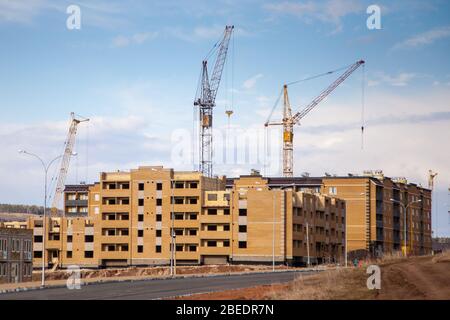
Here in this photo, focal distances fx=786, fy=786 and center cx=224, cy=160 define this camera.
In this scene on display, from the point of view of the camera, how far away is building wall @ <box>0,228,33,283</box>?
11675 cm

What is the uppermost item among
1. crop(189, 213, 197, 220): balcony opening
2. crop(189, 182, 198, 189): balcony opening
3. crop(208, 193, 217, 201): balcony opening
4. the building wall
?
crop(189, 182, 198, 189): balcony opening

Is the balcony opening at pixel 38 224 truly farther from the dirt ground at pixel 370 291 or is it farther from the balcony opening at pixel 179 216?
the dirt ground at pixel 370 291

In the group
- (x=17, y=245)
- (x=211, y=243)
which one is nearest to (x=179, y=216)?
(x=211, y=243)

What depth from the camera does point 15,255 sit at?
120438 mm

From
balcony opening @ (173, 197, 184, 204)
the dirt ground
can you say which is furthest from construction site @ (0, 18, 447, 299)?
the dirt ground

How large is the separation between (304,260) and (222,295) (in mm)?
111144

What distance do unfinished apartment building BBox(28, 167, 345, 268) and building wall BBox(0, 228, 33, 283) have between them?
3476 cm

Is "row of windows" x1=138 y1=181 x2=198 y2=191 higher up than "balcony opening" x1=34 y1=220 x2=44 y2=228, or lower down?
higher up

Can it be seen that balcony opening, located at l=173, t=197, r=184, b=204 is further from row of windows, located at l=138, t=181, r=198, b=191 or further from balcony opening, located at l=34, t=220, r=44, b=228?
balcony opening, located at l=34, t=220, r=44, b=228

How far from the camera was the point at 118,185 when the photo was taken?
165375 millimetres
